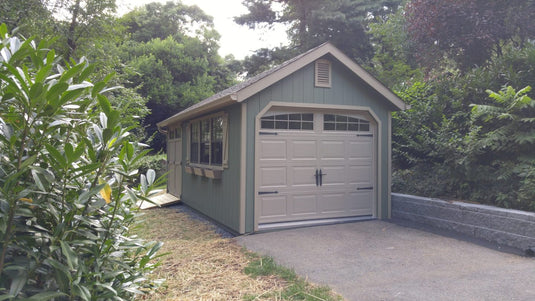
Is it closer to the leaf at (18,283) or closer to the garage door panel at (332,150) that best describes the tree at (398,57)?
the garage door panel at (332,150)

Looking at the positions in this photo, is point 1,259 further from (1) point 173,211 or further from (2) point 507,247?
(1) point 173,211

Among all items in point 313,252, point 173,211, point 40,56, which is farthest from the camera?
point 173,211

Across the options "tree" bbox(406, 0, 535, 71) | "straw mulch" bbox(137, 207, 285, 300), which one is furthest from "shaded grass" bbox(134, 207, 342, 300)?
"tree" bbox(406, 0, 535, 71)

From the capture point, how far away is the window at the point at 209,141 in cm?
755

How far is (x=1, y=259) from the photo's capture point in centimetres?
192

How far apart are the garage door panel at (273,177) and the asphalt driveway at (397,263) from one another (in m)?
0.89

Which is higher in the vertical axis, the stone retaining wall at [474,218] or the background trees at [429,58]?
the background trees at [429,58]

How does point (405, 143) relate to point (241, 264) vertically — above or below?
above

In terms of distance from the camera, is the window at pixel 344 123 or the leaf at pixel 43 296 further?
the window at pixel 344 123

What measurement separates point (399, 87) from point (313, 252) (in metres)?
6.83

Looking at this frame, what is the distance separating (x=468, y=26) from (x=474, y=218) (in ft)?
19.6

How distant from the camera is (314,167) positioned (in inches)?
292

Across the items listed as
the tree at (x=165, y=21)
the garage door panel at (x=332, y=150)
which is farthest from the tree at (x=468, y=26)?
the tree at (x=165, y=21)

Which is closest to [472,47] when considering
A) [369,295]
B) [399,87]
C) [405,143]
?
[399,87]
